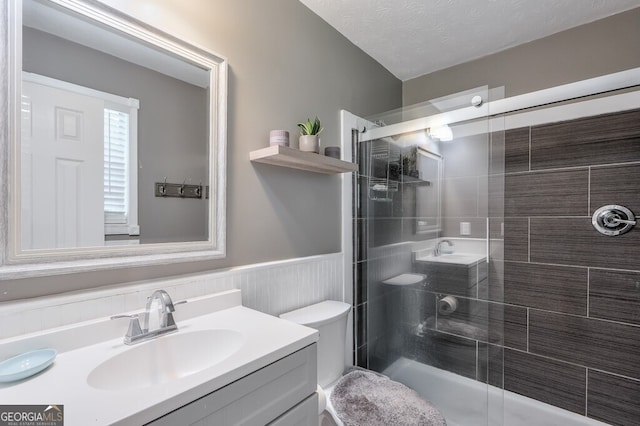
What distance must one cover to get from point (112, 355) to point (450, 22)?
224 centimetres

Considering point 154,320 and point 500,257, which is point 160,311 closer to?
point 154,320

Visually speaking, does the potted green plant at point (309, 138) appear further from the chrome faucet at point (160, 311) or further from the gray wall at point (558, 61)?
the gray wall at point (558, 61)

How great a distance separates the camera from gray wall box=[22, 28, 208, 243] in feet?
2.96

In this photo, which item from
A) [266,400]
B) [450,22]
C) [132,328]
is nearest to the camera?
[266,400]

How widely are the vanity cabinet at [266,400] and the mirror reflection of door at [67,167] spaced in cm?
61

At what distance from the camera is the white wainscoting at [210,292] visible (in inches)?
31.4

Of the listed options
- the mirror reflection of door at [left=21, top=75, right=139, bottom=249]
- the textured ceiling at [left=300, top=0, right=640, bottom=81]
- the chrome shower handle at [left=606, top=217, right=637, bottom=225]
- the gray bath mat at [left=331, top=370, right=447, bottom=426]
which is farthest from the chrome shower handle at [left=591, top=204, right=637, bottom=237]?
the mirror reflection of door at [left=21, top=75, right=139, bottom=249]

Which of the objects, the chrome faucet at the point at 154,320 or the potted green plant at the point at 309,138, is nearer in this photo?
the chrome faucet at the point at 154,320

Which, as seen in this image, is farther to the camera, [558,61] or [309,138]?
[558,61]

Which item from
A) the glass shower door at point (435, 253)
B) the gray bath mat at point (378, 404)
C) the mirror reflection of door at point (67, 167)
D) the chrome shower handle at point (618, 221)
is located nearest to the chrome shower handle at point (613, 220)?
the chrome shower handle at point (618, 221)

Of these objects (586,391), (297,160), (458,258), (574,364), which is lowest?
(586,391)

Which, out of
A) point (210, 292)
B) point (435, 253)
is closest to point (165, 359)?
point (210, 292)

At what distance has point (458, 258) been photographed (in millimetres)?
1691

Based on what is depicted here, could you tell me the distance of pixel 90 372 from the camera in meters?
0.73
